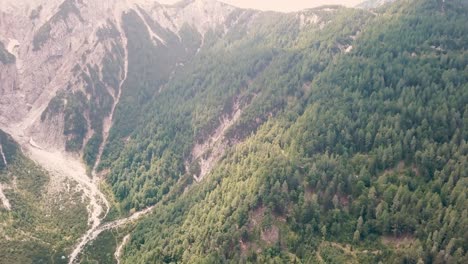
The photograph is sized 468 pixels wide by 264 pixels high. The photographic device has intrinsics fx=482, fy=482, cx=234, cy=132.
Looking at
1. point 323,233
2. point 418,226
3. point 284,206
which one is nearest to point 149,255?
point 284,206

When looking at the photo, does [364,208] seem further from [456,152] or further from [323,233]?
[456,152]

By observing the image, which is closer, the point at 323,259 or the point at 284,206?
the point at 323,259

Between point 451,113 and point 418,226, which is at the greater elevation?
point 451,113

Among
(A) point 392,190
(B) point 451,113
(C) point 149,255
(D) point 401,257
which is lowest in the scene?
(C) point 149,255

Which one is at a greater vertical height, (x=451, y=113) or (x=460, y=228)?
(x=451, y=113)

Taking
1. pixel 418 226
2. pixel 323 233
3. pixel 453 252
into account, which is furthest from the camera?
pixel 323 233

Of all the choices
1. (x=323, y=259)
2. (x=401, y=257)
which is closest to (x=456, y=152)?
(x=401, y=257)

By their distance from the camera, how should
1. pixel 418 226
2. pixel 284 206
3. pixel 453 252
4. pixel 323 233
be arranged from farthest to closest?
pixel 284 206 < pixel 323 233 < pixel 418 226 < pixel 453 252

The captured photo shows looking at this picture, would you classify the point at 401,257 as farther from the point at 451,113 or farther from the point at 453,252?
the point at 451,113

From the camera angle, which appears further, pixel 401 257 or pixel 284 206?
pixel 284 206
